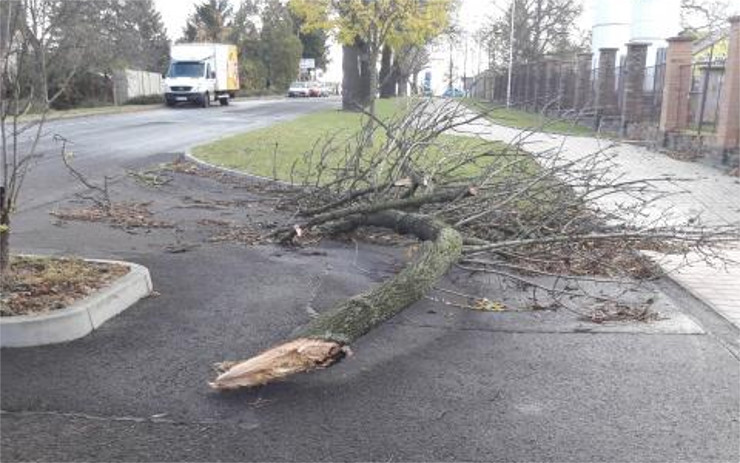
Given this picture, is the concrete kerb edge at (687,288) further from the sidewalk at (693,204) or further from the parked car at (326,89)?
the parked car at (326,89)

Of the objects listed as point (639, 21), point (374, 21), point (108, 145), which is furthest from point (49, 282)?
point (639, 21)

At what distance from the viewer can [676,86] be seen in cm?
2150

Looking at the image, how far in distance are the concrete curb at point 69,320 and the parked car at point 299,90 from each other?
76.2 metres

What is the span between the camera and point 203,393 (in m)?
4.20

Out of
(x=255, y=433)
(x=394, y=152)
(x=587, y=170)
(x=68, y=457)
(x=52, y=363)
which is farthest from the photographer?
(x=394, y=152)

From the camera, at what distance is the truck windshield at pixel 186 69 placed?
152 ft

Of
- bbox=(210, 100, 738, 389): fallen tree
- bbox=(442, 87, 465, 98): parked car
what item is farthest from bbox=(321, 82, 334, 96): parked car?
bbox=(210, 100, 738, 389): fallen tree

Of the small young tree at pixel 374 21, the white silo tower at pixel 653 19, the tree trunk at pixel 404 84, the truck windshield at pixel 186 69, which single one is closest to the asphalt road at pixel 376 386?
the tree trunk at pixel 404 84

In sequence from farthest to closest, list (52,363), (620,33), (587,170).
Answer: (620,33)
(587,170)
(52,363)

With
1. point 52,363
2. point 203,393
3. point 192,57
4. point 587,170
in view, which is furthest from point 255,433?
point 192,57

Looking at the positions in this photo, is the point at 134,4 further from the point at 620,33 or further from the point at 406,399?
the point at 406,399

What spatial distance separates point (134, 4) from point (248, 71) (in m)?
21.3

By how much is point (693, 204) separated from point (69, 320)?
32.0 feet

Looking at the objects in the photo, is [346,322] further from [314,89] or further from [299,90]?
[314,89]
